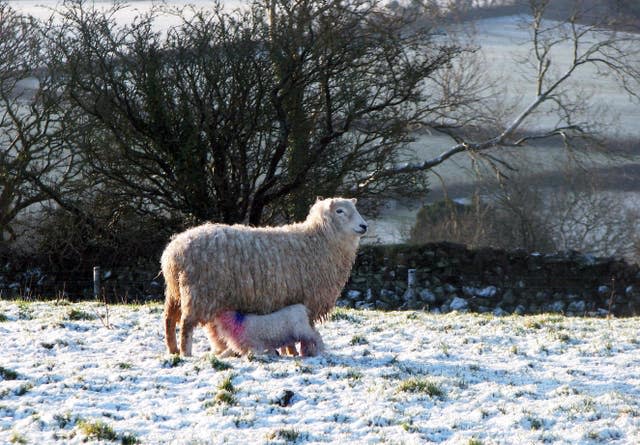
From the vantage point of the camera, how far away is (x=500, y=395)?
7.66 m

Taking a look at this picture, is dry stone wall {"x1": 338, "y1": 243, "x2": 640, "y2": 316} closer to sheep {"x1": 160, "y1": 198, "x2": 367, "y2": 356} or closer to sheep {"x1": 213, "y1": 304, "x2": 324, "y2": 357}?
sheep {"x1": 160, "y1": 198, "x2": 367, "y2": 356}

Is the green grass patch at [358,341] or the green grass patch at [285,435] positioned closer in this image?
the green grass patch at [285,435]

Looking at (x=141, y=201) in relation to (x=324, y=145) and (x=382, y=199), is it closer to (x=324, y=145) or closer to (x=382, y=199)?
(x=324, y=145)

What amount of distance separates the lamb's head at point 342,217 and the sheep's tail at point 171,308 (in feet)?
→ 5.94

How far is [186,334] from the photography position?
8.90m

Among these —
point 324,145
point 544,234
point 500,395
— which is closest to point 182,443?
point 500,395

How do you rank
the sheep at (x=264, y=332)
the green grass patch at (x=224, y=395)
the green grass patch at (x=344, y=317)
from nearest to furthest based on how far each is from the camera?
1. the green grass patch at (x=224, y=395)
2. the sheep at (x=264, y=332)
3. the green grass patch at (x=344, y=317)

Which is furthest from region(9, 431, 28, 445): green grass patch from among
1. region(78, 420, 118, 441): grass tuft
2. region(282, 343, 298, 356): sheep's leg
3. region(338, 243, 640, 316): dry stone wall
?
region(338, 243, 640, 316): dry stone wall

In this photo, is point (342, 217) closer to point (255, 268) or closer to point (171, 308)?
point (255, 268)

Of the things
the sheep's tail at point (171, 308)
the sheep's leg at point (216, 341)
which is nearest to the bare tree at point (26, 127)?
the sheep's tail at point (171, 308)

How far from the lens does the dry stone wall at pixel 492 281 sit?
18.7m

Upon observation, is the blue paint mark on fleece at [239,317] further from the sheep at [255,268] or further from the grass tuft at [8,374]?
the grass tuft at [8,374]

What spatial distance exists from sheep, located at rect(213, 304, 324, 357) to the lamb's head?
1.27 metres

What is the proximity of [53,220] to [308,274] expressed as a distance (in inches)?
480
